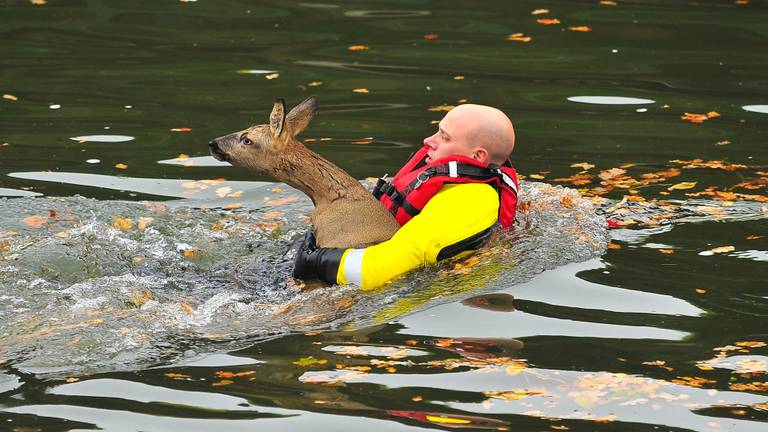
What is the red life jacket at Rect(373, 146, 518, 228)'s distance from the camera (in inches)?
340

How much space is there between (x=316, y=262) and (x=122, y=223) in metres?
2.30

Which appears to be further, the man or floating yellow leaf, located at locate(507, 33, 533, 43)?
floating yellow leaf, located at locate(507, 33, 533, 43)

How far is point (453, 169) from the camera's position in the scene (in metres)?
8.62

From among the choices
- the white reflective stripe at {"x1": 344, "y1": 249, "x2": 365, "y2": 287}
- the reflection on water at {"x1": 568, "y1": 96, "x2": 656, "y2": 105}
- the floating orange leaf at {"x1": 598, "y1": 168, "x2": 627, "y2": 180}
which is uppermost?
the reflection on water at {"x1": 568, "y1": 96, "x2": 656, "y2": 105}

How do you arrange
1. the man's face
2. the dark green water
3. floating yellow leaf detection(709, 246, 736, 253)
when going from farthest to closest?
1. floating yellow leaf detection(709, 246, 736, 253)
2. the man's face
3. the dark green water

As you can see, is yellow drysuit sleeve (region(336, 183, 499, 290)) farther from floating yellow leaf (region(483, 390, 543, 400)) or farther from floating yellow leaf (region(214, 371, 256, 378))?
floating yellow leaf (region(483, 390, 543, 400))

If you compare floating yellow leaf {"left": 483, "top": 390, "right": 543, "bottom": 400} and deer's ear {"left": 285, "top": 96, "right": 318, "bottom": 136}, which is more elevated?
deer's ear {"left": 285, "top": 96, "right": 318, "bottom": 136}

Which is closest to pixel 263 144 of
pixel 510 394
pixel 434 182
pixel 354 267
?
pixel 354 267

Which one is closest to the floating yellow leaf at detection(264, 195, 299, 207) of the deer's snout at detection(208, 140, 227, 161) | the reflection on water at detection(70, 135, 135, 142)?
the reflection on water at detection(70, 135, 135, 142)

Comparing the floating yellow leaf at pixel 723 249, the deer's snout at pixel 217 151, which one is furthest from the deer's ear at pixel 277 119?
the floating yellow leaf at pixel 723 249

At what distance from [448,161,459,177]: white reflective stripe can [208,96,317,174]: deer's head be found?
922 millimetres

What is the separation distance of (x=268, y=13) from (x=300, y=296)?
9.31 metres

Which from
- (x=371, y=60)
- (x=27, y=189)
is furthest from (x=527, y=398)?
(x=371, y=60)

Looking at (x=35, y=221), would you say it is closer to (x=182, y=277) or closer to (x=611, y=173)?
(x=182, y=277)
